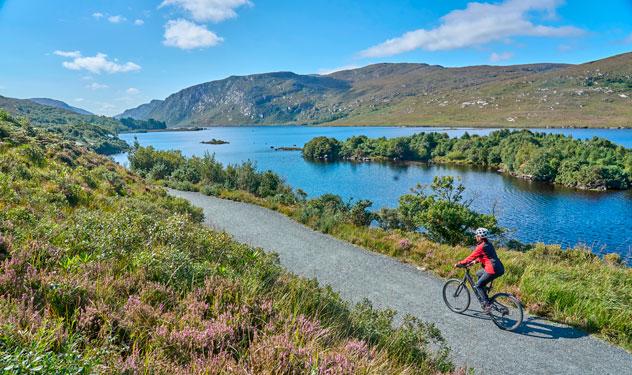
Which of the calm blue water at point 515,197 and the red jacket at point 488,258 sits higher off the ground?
the red jacket at point 488,258

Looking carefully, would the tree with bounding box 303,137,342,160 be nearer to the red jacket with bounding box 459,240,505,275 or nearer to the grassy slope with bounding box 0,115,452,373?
the red jacket with bounding box 459,240,505,275

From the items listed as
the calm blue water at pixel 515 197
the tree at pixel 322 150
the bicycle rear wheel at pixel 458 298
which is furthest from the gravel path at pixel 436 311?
the tree at pixel 322 150

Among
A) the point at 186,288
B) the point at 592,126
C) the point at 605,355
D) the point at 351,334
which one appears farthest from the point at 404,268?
the point at 592,126

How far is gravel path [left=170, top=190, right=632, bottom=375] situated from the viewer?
6742mm

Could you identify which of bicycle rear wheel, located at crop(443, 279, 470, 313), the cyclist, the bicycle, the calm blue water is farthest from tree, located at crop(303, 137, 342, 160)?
the cyclist

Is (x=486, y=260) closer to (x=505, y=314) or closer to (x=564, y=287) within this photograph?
(x=505, y=314)

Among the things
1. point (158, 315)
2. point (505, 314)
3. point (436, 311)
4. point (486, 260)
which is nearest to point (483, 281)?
point (486, 260)

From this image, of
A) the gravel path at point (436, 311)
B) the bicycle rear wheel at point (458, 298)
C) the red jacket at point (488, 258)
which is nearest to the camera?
the gravel path at point (436, 311)

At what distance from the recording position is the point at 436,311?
8.87 metres

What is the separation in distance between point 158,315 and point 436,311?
24.6 feet

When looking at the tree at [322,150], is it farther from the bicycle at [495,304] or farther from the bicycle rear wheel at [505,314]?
the bicycle rear wheel at [505,314]

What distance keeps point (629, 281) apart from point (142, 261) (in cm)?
1240

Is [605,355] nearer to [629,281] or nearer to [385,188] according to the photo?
[629,281]

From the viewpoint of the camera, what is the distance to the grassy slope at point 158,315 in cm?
262
